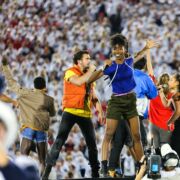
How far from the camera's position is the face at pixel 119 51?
704cm

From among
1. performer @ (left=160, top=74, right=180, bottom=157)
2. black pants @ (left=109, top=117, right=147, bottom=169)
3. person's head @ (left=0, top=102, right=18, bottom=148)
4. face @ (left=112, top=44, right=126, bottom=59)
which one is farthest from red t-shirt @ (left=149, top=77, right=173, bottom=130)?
person's head @ (left=0, top=102, right=18, bottom=148)

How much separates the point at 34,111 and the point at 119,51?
1.68 metres

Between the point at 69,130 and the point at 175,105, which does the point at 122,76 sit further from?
the point at 69,130

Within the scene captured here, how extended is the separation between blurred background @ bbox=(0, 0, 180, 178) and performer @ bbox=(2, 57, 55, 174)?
937 centimetres

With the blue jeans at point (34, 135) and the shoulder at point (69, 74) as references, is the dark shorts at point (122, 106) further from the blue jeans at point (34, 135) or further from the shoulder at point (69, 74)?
the blue jeans at point (34, 135)

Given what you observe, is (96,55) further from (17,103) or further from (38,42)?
(17,103)

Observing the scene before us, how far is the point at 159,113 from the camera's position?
8.41 metres

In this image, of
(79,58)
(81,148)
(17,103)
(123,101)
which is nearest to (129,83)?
(123,101)

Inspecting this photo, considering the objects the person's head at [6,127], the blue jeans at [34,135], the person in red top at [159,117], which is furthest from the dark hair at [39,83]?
the person's head at [6,127]

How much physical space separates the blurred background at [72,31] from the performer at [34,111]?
9.37m

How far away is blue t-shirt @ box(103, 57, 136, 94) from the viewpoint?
7.04 meters

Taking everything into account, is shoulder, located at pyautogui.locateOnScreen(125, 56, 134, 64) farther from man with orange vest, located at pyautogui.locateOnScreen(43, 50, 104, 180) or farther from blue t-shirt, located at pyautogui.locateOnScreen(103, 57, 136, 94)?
man with orange vest, located at pyautogui.locateOnScreen(43, 50, 104, 180)

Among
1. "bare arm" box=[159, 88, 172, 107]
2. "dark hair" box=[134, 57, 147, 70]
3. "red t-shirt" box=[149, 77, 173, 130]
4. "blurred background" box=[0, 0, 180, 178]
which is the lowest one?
"red t-shirt" box=[149, 77, 173, 130]

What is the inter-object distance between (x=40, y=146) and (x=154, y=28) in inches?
547
